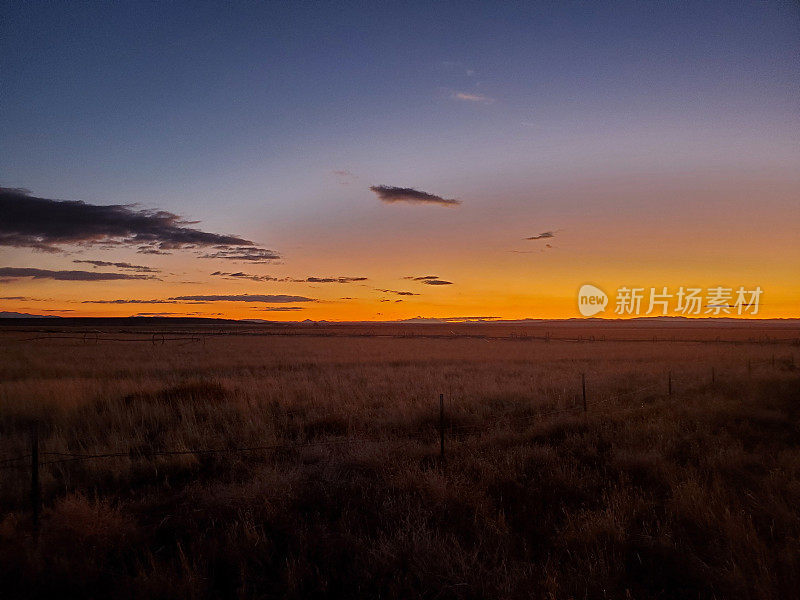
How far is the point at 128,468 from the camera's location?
760cm

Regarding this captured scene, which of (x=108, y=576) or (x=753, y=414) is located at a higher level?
(x=753, y=414)

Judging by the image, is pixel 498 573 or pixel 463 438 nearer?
pixel 498 573

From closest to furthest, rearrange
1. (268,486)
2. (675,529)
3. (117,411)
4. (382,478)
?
1. (675,529)
2. (268,486)
3. (382,478)
4. (117,411)

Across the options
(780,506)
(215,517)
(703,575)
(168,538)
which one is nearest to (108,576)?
(168,538)

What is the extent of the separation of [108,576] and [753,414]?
1248 cm

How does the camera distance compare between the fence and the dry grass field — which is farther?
the fence

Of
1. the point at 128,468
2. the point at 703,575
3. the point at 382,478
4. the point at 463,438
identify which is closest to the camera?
the point at 703,575

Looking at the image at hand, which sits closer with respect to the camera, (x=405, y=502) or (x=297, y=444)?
(x=405, y=502)

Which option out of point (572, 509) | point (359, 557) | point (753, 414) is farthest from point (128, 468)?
point (753, 414)

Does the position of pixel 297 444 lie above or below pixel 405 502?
below

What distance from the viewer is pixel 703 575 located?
14.4 ft

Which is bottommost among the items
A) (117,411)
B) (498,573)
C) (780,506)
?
(117,411)

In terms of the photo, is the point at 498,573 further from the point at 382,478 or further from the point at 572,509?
the point at 382,478

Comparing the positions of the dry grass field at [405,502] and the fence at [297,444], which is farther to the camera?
the fence at [297,444]
